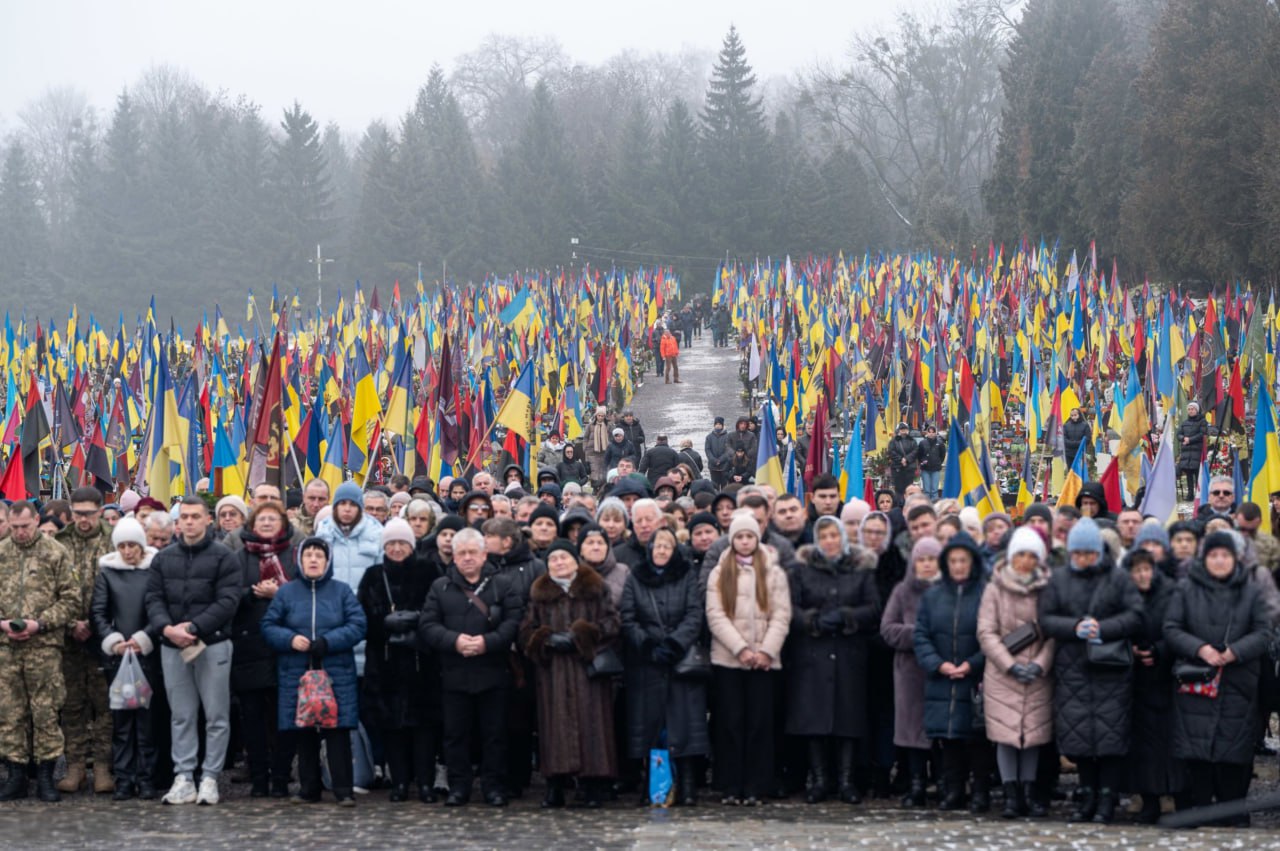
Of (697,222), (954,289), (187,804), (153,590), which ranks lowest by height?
(187,804)

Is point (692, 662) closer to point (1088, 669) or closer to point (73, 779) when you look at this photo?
point (1088, 669)

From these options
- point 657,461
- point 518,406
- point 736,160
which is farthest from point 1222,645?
point 736,160

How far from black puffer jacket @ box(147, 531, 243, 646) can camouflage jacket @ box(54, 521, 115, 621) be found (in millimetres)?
506

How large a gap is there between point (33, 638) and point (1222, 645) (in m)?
5.71

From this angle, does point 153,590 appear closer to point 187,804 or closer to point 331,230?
point 187,804

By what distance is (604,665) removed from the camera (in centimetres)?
909

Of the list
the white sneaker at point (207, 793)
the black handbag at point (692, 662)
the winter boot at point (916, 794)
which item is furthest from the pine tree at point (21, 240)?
the winter boot at point (916, 794)

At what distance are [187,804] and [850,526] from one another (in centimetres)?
369

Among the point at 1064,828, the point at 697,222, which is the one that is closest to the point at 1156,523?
the point at 1064,828

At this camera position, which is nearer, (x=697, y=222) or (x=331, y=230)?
(x=697, y=222)

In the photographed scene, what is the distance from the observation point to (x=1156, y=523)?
29.6ft

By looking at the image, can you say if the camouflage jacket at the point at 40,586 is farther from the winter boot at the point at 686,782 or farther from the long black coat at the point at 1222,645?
the long black coat at the point at 1222,645

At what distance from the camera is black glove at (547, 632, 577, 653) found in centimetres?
905

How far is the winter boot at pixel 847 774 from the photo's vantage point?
367 inches
